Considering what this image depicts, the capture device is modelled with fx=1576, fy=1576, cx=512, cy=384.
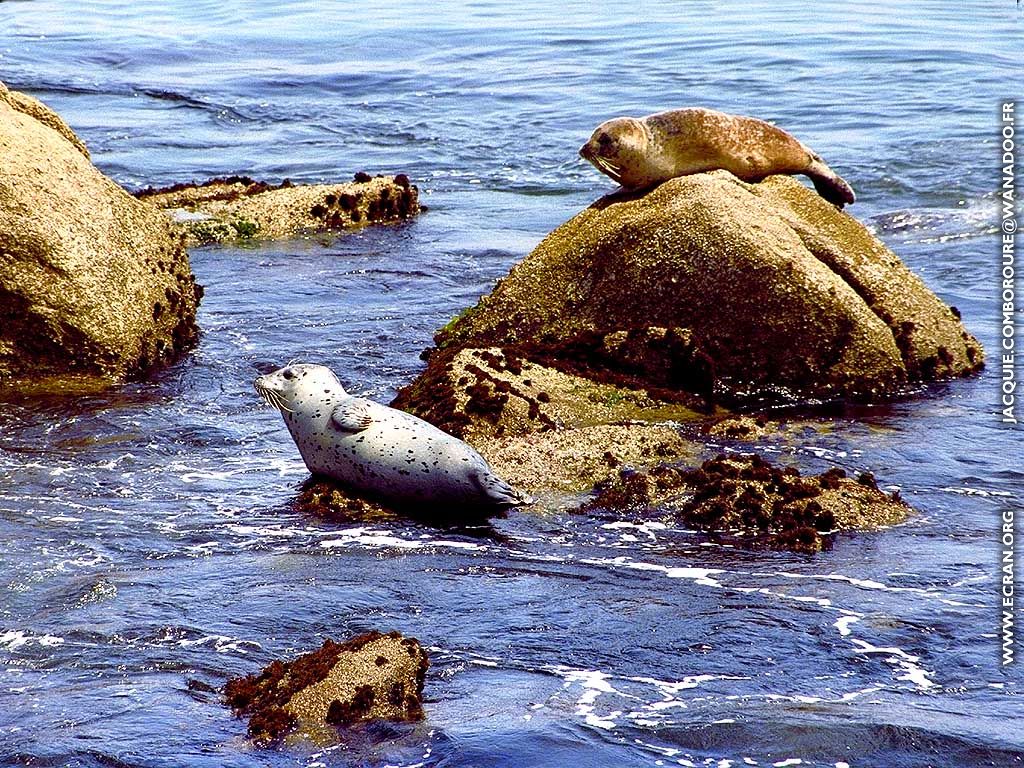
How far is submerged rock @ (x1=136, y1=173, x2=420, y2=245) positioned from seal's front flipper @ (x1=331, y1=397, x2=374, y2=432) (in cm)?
640

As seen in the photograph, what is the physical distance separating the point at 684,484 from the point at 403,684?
239cm

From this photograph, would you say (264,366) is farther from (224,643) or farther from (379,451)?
(224,643)

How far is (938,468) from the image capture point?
7.66m

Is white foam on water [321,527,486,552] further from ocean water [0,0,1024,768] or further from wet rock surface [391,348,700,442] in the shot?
wet rock surface [391,348,700,442]

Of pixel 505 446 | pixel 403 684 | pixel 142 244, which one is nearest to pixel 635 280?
pixel 505 446

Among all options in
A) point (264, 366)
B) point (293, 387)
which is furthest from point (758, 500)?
point (264, 366)

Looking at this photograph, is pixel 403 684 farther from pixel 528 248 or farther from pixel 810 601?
pixel 528 248

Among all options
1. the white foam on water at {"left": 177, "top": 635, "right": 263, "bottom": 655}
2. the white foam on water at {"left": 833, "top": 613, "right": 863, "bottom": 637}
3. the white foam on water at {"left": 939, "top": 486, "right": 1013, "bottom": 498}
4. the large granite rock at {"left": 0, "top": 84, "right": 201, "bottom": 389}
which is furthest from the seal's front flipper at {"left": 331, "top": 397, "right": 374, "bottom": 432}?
the white foam on water at {"left": 939, "top": 486, "right": 1013, "bottom": 498}

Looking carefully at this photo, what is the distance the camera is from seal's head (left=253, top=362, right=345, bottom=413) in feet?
24.1

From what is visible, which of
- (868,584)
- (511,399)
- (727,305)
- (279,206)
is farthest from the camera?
(279,206)

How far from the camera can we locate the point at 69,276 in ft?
29.7

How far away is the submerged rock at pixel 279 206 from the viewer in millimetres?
13477

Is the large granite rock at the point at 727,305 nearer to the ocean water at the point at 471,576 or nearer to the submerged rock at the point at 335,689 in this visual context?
the ocean water at the point at 471,576

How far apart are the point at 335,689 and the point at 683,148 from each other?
228 inches
